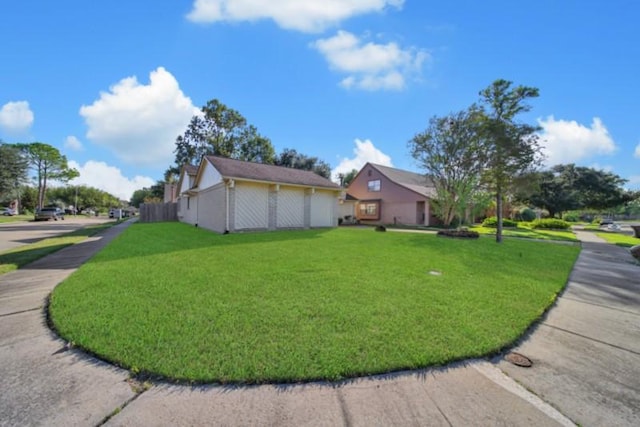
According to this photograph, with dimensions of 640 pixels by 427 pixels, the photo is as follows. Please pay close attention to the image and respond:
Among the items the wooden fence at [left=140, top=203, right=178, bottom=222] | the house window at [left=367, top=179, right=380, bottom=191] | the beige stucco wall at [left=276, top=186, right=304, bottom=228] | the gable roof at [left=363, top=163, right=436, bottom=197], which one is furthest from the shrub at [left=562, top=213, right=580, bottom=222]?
the wooden fence at [left=140, top=203, right=178, bottom=222]

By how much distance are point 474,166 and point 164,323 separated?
1486 cm

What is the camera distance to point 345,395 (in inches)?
81.0

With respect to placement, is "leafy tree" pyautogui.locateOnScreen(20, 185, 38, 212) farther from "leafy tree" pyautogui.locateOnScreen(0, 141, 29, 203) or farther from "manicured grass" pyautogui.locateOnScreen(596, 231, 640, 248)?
"manicured grass" pyautogui.locateOnScreen(596, 231, 640, 248)

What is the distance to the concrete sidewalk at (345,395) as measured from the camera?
71.8 inches

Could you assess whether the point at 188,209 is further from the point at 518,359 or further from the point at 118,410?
the point at 518,359

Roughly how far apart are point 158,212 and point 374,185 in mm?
21479

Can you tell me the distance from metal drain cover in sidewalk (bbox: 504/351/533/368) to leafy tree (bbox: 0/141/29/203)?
44.6 meters

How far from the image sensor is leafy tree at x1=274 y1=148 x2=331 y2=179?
119 feet

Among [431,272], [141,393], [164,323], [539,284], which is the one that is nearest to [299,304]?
[164,323]

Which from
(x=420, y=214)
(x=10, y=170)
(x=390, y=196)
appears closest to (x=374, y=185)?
(x=390, y=196)

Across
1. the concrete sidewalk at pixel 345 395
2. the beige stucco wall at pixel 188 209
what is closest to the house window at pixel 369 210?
the beige stucco wall at pixel 188 209

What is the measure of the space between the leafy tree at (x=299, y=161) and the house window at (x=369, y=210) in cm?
1055

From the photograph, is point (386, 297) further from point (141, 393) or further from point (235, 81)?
point (235, 81)

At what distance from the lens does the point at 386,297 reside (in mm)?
4137
